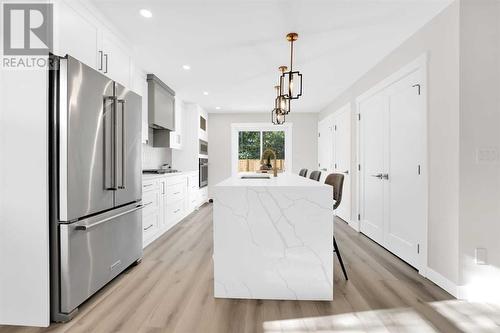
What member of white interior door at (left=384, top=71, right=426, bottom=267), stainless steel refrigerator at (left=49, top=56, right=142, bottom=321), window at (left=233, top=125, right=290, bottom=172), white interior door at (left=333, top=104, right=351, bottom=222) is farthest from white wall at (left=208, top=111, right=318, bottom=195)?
stainless steel refrigerator at (left=49, top=56, right=142, bottom=321)

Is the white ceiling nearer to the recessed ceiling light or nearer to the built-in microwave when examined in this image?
the recessed ceiling light

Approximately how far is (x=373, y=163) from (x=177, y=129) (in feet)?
12.1

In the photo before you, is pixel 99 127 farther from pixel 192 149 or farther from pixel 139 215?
pixel 192 149

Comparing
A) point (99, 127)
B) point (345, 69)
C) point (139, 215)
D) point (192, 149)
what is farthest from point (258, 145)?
point (99, 127)

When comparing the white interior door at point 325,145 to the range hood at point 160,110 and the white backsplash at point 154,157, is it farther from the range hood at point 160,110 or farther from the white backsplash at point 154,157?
the white backsplash at point 154,157

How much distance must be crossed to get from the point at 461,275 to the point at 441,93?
1502 millimetres

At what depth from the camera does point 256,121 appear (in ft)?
24.7

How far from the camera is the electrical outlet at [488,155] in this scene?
224 centimetres

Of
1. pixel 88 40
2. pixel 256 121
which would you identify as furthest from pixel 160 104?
pixel 256 121

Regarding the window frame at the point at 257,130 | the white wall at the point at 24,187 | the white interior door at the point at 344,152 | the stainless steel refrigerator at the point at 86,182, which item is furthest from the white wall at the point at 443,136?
Result: the window frame at the point at 257,130

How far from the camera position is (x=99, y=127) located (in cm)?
223

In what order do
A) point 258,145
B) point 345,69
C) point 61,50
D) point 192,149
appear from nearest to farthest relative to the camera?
point 61,50 < point 345,69 < point 192,149 < point 258,145

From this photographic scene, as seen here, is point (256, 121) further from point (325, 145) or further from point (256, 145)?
point (325, 145)

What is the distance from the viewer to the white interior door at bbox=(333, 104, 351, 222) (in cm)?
496
